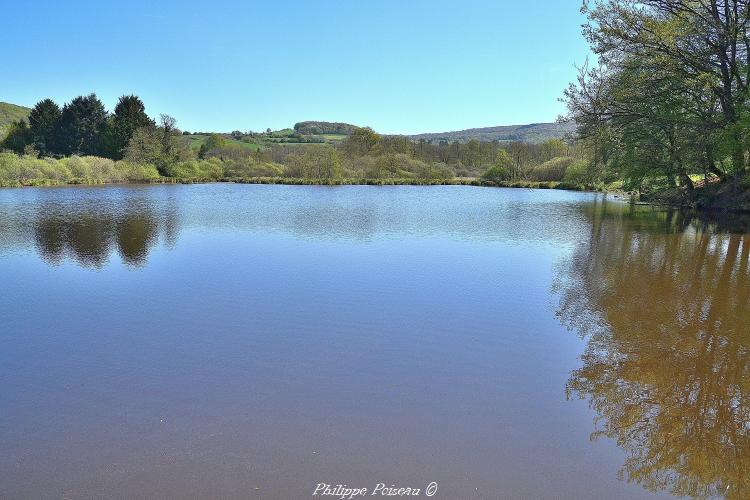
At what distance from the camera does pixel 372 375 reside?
17.6 ft

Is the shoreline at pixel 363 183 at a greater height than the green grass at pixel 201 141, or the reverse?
the green grass at pixel 201 141

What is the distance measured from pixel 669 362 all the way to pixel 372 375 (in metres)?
Answer: 3.29

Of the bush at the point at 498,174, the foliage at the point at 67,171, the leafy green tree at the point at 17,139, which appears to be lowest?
the foliage at the point at 67,171

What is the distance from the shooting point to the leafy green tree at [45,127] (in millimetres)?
61219

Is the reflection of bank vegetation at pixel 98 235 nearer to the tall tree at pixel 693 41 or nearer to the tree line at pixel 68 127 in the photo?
the tall tree at pixel 693 41

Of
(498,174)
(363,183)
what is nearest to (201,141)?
(363,183)

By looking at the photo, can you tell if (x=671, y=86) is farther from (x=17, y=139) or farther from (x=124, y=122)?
(x=17, y=139)

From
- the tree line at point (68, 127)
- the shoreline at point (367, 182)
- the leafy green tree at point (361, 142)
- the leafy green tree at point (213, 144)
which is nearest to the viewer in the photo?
the shoreline at point (367, 182)

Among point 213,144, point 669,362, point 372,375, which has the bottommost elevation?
point 372,375

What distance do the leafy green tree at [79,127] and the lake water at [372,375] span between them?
188 feet

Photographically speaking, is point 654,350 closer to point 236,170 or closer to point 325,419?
point 325,419

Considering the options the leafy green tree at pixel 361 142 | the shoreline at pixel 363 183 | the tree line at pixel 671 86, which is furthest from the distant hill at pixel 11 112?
the tree line at pixel 671 86

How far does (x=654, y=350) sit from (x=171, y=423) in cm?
529

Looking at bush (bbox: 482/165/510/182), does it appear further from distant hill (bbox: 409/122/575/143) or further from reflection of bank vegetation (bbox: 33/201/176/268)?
distant hill (bbox: 409/122/575/143)
